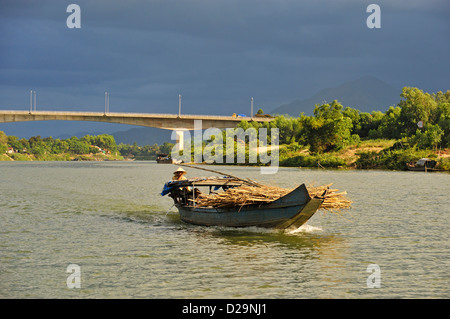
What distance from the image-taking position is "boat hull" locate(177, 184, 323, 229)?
1900cm

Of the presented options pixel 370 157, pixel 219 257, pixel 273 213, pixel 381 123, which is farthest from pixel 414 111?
pixel 219 257

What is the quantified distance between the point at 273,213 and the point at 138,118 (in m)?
108

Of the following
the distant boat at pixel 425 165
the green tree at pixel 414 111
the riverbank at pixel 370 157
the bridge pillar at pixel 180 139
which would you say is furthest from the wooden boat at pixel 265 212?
the bridge pillar at pixel 180 139

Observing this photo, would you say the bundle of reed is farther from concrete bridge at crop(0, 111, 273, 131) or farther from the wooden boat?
concrete bridge at crop(0, 111, 273, 131)

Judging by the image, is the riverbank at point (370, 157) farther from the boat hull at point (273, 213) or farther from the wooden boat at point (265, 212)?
the boat hull at point (273, 213)

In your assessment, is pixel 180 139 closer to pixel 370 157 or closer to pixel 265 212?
pixel 370 157

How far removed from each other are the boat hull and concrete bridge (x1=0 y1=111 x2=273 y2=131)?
10252 centimetres

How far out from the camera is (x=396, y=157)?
79.4 metres

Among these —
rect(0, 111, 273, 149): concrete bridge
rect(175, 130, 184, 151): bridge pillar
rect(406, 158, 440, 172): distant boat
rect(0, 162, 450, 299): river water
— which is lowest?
rect(0, 162, 450, 299): river water

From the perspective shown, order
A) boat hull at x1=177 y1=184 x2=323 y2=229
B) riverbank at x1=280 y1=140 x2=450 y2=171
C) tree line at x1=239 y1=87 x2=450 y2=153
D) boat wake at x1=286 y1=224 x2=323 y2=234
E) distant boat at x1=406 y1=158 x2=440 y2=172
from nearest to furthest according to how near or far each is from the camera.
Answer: boat hull at x1=177 y1=184 x2=323 y2=229
boat wake at x1=286 y1=224 x2=323 y2=234
distant boat at x1=406 y1=158 x2=440 y2=172
riverbank at x1=280 y1=140 x2=450 y2=171
tree line at x1=239 y1=87 x2=450 y2=153

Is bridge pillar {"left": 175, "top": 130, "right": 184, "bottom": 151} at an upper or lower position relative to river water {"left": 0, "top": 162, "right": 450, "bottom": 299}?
upper

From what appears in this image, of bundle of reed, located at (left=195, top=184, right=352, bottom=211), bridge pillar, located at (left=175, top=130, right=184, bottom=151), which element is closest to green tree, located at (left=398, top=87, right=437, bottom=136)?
bridge pillar, located at (left=175, top=130, right=184, bottom=151)

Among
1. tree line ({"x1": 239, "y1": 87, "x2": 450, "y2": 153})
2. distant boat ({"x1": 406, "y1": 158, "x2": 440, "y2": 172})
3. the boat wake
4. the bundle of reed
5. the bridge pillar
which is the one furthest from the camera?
the bridge pillar

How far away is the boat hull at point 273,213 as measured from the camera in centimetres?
1900
